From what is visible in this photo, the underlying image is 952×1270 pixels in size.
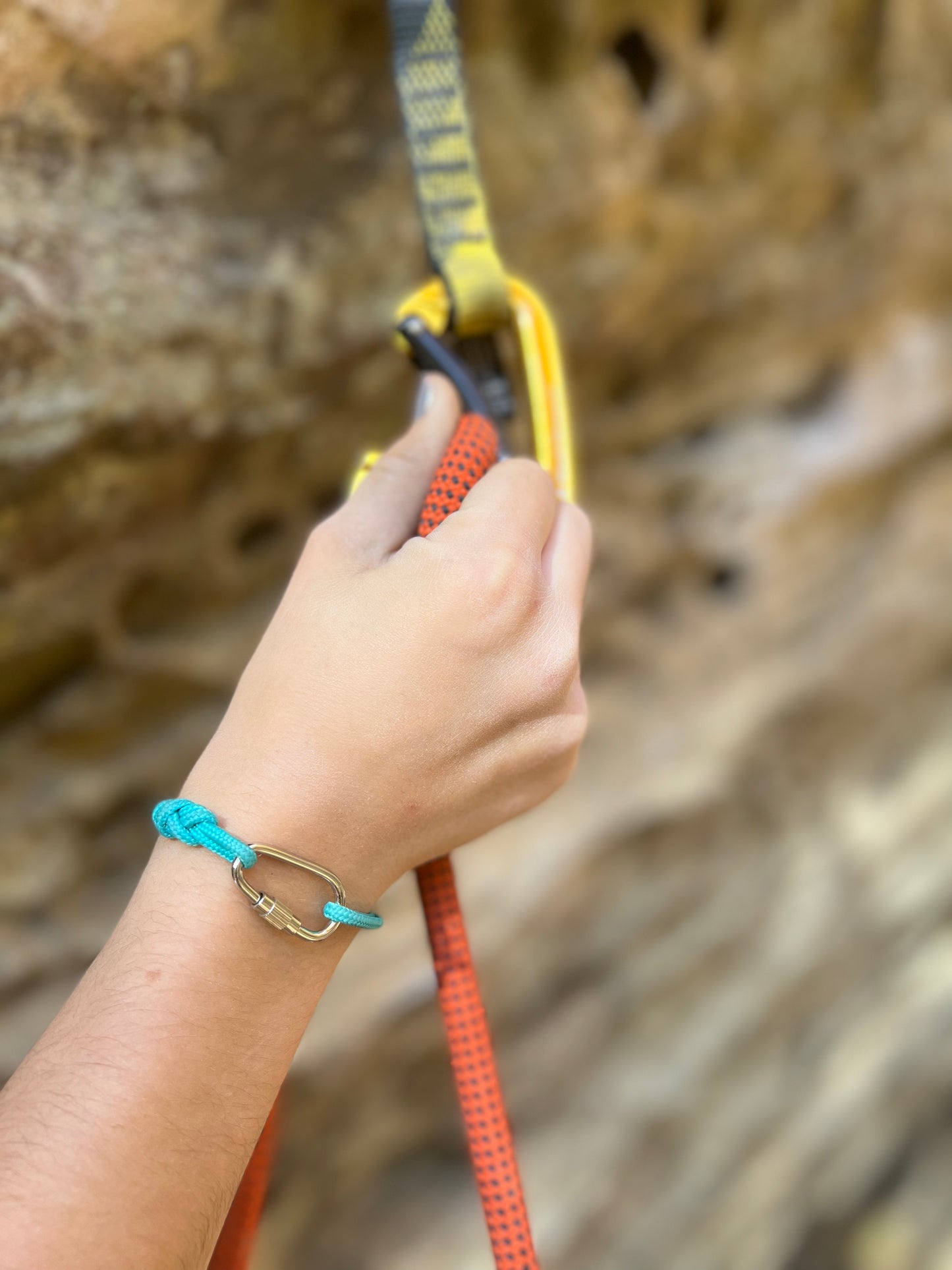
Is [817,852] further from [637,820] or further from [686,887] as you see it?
[637,820]

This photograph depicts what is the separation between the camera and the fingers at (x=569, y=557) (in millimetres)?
405

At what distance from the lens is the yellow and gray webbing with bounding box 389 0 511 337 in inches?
17.6

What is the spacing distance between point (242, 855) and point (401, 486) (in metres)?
0.17

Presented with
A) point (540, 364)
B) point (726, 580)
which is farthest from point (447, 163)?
point (726, 580)

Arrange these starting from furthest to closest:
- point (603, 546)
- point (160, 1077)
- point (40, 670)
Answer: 1. point (603, 546)
2. point (40, 670)
3. point (160, 1077)

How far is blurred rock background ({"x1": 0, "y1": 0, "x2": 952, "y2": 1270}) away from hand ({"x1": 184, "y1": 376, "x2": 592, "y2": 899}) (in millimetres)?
262

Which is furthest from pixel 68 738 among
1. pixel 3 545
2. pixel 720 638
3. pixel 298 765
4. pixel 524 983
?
pixel 720 638

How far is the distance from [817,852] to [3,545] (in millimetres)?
891

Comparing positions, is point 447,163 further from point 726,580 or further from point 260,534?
point 726,580

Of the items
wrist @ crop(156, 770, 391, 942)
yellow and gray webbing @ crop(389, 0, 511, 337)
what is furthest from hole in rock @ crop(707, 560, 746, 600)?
wrist @ crop(156, 770, 391, 942)

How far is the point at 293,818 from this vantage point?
0.34 metres

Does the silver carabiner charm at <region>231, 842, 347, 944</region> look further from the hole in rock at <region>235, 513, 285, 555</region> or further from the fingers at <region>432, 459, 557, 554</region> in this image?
the hole in rock at <region>235, 513, 285, 555</region>

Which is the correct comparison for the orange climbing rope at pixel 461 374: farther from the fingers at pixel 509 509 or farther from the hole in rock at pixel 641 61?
the hole in rock at pixel 641 61

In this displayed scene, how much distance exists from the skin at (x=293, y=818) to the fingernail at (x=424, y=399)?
3cm
